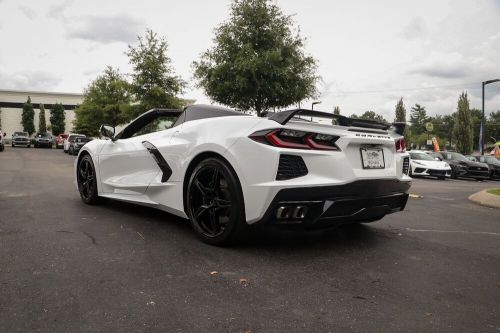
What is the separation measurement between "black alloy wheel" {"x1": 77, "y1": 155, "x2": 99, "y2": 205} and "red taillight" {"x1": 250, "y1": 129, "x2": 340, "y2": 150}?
3111 millimetres

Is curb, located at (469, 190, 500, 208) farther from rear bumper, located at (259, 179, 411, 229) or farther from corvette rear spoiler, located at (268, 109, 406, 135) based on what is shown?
rear bumper, located at (259, 179, 411, 229)

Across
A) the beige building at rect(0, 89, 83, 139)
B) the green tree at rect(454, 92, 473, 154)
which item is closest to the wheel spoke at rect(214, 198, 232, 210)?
the green tree at rect(454, 92, 473, 154)

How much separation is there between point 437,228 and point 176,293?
362 centimetres

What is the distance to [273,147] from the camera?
3.08m

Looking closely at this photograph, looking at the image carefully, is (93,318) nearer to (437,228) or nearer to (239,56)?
(437,228)

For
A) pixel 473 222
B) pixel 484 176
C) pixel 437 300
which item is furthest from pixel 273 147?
pixel 484 176

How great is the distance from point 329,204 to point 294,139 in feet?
1.89

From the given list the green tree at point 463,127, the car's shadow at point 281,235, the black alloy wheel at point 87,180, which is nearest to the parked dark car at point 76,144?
the black alloy wheel at point 87,180

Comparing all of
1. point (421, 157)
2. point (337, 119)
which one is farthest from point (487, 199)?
point (421, 157)

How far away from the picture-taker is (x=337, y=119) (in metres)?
3.44

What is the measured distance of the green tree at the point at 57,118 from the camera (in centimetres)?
7675

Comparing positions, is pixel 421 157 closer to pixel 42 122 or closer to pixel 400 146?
pixel 400 146

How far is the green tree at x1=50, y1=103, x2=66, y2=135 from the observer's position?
7675 cm

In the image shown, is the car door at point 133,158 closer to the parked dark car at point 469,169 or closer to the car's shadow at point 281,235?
the car's shadow at point 281,235
